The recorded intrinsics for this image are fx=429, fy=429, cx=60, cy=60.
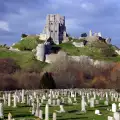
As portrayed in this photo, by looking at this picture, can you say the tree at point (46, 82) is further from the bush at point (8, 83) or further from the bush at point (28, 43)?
the bush at point (28, 43)

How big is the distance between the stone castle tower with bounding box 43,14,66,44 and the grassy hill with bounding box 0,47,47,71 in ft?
89.0

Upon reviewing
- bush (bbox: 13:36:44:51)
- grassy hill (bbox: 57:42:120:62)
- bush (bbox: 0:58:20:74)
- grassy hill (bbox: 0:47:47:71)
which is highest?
bush (bbox: 13:36:44:51)

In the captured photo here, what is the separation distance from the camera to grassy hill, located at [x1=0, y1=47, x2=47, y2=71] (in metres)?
120

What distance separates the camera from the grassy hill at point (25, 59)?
120 m

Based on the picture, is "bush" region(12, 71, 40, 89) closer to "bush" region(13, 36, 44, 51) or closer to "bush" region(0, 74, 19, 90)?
"bush" region(0, 74, 19, 90)

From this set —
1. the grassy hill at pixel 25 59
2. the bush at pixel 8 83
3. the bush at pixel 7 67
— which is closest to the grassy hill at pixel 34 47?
the grassy hill at pixel 25 59

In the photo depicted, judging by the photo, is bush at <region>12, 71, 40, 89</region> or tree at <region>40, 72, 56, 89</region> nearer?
tree at <region>40, 72, 56, 89</region>

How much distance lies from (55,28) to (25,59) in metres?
44.7

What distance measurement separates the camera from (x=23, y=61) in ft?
428

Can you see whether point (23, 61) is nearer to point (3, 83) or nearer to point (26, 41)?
point (26, 41)

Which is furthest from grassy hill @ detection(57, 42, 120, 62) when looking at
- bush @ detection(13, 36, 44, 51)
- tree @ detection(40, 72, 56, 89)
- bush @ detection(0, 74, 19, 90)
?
tree @ detection(40, 72, 56, 89)

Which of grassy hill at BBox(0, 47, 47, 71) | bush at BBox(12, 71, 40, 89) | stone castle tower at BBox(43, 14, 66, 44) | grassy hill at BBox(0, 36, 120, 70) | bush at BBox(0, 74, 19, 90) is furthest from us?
stone castle tower at BBox(43, 14, 66, 44)

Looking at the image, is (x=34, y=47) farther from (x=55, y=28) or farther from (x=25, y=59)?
(x=25, y=59)

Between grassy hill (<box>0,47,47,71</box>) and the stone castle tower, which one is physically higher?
the stone castle tower
